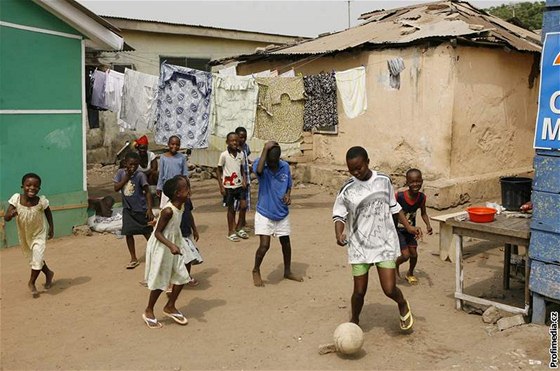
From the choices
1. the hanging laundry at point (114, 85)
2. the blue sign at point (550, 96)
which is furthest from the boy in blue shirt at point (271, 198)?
the hanging laundry at point (114, 85)

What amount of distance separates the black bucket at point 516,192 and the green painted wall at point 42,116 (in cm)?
587

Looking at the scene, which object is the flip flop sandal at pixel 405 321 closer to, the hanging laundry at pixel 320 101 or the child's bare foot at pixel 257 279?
the child's bare foot at pixel 257 279

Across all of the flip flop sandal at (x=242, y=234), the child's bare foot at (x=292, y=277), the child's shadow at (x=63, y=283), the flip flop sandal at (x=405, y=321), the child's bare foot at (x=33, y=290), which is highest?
the flip flop sandal at (x=405, y=321)

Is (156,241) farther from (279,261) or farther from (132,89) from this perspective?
(132,89)

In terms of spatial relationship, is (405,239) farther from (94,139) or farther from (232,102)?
(94,139)

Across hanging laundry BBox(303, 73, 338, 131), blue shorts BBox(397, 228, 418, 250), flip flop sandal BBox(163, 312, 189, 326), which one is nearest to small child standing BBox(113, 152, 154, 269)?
flip flop sandal BBox(163, 312, 189, 326)

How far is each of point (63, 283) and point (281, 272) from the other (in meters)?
2.33

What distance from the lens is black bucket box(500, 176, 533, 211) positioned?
513 cm

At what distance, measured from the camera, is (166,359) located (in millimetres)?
4129

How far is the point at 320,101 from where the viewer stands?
10.7 meters

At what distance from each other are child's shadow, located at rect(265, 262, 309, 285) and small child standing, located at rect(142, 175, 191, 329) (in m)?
1.39

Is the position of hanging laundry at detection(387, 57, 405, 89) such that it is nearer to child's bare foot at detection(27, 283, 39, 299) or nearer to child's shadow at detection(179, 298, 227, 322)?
child's shadow at detection(179, 298, 227, 322)

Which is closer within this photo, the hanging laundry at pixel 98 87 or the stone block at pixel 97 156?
the hanging laundry at pixel 98 87

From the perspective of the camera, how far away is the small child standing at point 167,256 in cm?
464
